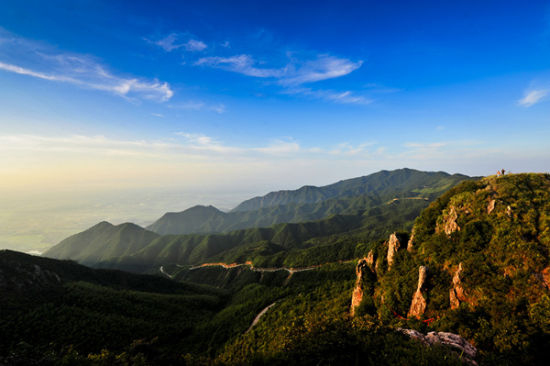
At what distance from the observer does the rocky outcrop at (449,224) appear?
3081cm

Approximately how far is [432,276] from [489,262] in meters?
6.22

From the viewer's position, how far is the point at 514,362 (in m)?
14.9

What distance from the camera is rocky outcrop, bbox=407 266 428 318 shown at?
24844 millimetres

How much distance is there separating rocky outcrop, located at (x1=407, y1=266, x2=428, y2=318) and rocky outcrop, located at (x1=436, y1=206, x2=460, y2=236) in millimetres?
9276

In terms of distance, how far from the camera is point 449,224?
32.0 metres

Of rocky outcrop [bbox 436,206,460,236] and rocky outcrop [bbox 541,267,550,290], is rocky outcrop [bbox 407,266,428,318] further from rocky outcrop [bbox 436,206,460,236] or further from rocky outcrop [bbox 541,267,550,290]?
rocky outcrop [bbox 541,267,550,290]

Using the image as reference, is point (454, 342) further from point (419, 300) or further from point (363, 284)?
point (363, 284)

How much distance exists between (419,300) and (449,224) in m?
14.2

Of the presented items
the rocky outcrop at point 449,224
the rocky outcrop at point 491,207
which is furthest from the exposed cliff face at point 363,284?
the rocky outcrop at point 491,207

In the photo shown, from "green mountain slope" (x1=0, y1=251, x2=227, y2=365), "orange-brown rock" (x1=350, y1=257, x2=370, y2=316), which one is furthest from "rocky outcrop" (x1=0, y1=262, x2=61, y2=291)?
"orange-brown rock" (x1=350, y1=257, x2=370, y2=316)

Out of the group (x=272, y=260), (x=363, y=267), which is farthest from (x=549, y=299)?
(x=272, y=260)

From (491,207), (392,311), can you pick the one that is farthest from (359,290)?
(491,207)

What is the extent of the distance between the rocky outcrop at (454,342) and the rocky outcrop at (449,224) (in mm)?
18755

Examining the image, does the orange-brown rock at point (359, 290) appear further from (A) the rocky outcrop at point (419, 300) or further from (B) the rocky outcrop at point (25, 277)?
(B) the rocky outcrop at point (25, 277)
